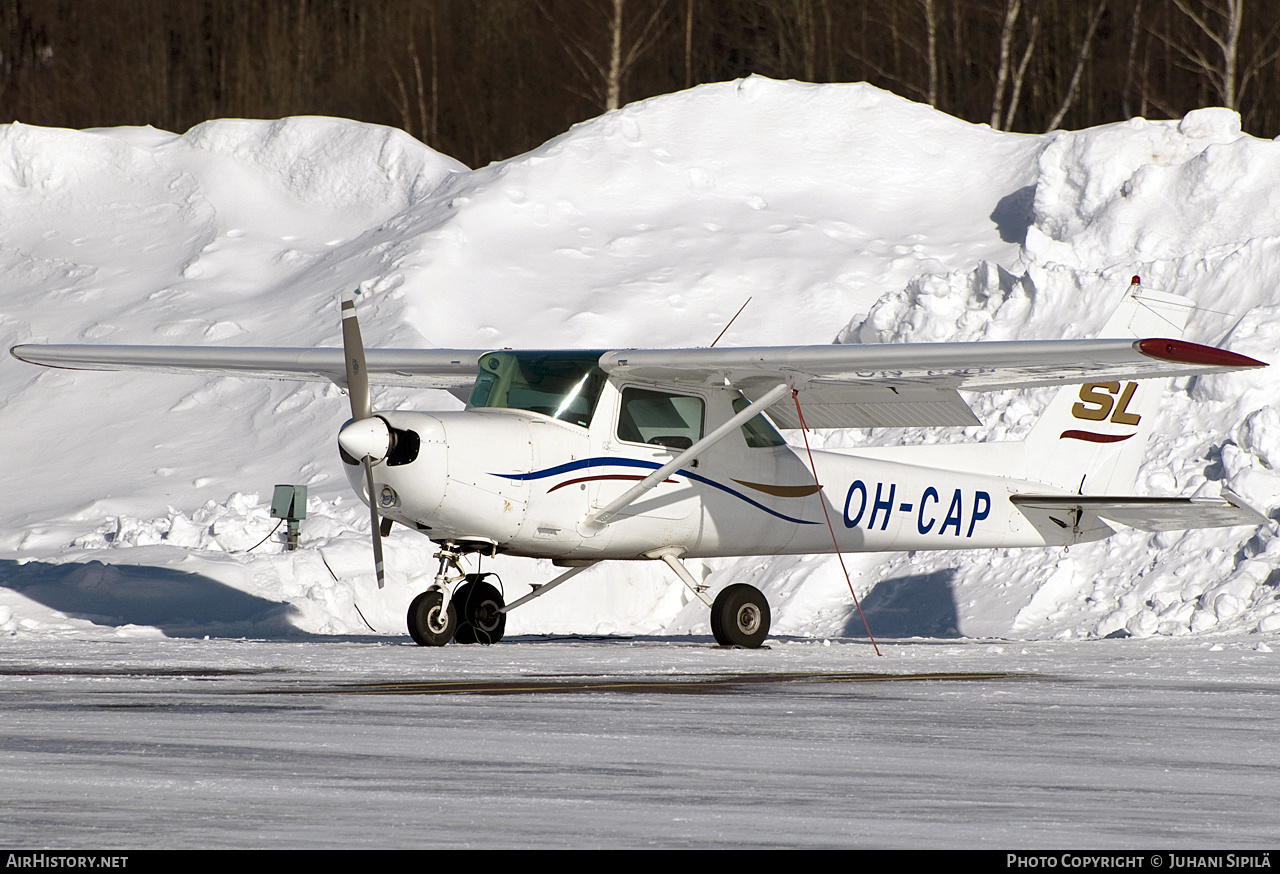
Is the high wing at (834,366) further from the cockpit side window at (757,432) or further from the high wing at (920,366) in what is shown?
the cockpit side window at (757,432)

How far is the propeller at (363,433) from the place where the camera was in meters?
10.4

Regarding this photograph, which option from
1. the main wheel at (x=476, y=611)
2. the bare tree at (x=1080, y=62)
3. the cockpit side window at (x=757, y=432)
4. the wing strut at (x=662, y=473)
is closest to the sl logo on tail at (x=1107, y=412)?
the cockpit side window at (x=757, y=432)

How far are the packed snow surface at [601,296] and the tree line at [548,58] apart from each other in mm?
5909

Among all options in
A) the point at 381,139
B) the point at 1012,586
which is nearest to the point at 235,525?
the point at 1012,586

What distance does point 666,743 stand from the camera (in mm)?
6156

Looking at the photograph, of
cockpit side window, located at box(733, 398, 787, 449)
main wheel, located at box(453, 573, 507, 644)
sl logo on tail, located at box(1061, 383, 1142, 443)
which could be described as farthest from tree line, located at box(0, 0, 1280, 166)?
main wheel, located at box(453, 573, 507, 644)

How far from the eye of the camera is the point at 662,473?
1170cm

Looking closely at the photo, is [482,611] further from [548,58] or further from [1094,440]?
[548,58]

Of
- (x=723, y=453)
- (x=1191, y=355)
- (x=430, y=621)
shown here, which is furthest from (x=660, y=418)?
(x=1191, y=355)

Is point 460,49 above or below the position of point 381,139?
above

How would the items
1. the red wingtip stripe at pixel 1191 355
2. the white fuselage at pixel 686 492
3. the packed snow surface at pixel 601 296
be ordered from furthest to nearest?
the packed snow surface at pixel 601 296, the white fuselage at pixel 686 492, the red wingtip stripe at pixel 1191 355

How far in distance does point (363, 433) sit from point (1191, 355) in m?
5.50

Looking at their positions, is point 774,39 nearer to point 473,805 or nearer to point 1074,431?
point 1074,431

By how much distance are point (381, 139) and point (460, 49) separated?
856 centimetres
